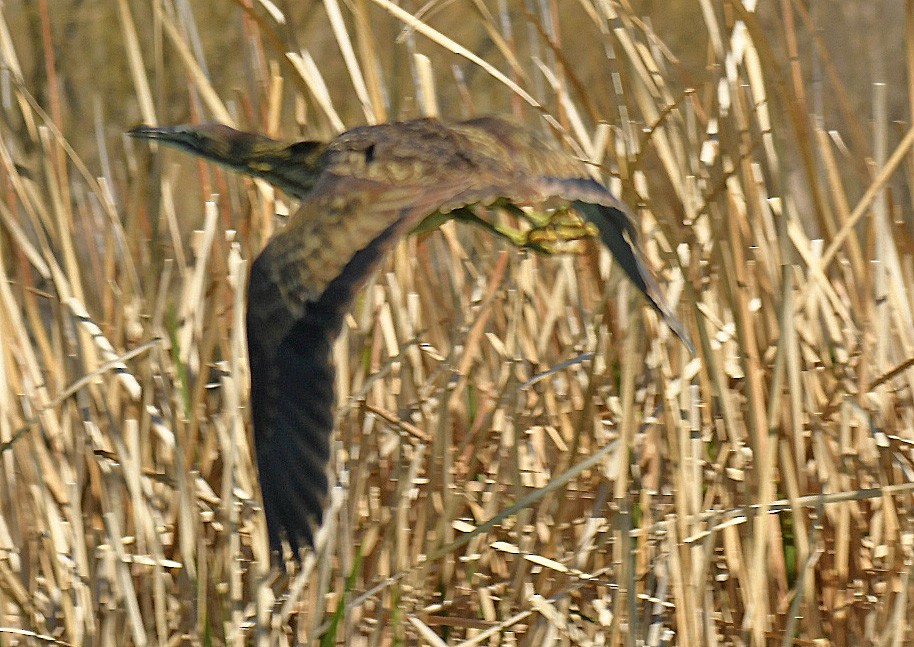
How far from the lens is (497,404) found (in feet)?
3.93

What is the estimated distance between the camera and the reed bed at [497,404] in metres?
1.08

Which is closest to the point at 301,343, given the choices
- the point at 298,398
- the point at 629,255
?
the point at 298,398

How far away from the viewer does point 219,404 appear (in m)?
1.24

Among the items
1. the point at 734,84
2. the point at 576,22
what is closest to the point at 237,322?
the point at 734,84

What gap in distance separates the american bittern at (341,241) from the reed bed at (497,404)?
88 mm

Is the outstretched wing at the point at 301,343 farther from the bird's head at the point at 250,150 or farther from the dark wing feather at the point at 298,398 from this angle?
the bird's head at the point at 250,150

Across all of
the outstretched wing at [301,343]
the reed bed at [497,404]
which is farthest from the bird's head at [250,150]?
the outstretched wing at [301,343]

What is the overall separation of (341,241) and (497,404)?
1.11 ft

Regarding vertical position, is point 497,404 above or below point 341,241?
below

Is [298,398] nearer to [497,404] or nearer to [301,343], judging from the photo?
[301,343]

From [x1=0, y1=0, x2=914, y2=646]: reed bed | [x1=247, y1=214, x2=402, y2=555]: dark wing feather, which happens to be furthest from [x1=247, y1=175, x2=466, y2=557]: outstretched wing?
[x1=0, y1=0, x2=914, y2=646]: reed bed

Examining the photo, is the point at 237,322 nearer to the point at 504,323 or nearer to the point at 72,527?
the point at 72,527

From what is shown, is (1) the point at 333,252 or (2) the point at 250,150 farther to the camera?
Answer: (2) the point at 250,150

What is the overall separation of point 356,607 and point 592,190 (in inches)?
16.5
